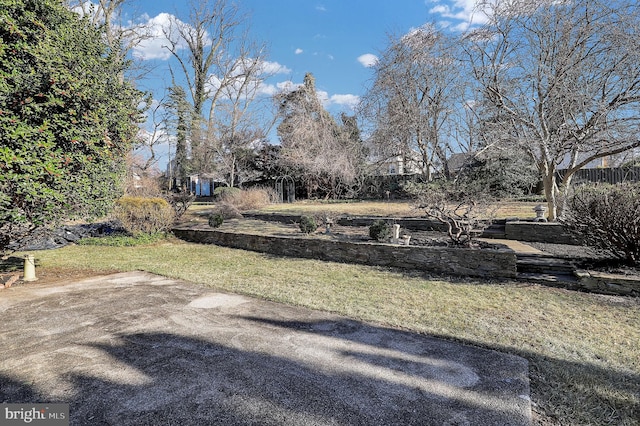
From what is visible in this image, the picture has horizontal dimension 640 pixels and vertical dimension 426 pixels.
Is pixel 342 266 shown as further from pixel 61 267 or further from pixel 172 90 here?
pixel 172 90

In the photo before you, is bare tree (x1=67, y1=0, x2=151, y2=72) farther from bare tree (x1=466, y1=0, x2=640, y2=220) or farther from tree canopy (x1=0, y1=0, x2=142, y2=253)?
bare tree (x1=466, y1=0, x2=640, y2=220)

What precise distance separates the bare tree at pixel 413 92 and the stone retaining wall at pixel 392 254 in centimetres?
581

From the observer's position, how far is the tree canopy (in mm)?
4168

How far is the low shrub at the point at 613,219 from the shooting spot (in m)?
4.62

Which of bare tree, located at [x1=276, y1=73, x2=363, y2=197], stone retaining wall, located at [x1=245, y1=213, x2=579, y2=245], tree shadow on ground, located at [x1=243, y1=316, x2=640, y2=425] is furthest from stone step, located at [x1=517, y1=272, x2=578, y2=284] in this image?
bare tree, located at [x1=276, y1=73, x2=363, y2=197]

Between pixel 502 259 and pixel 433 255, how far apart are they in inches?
42.4

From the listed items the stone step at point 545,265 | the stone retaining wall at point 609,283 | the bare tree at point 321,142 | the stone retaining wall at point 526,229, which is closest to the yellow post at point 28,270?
the stone step at point 545,265

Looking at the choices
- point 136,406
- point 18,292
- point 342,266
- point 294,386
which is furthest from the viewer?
point 342,266

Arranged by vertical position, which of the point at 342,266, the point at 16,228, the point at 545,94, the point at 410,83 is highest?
the point at 410,83

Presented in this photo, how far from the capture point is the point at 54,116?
4.48m

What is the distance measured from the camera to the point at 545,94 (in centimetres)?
711

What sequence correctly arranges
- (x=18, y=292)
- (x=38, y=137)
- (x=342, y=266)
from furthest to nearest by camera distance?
(x=342, y=266)
(x=18, y=292)
(x=38, y=137)

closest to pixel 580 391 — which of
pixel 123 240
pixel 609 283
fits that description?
pixel 609 283

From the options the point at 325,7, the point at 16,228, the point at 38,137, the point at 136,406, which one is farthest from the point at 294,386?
the point at 325,7
